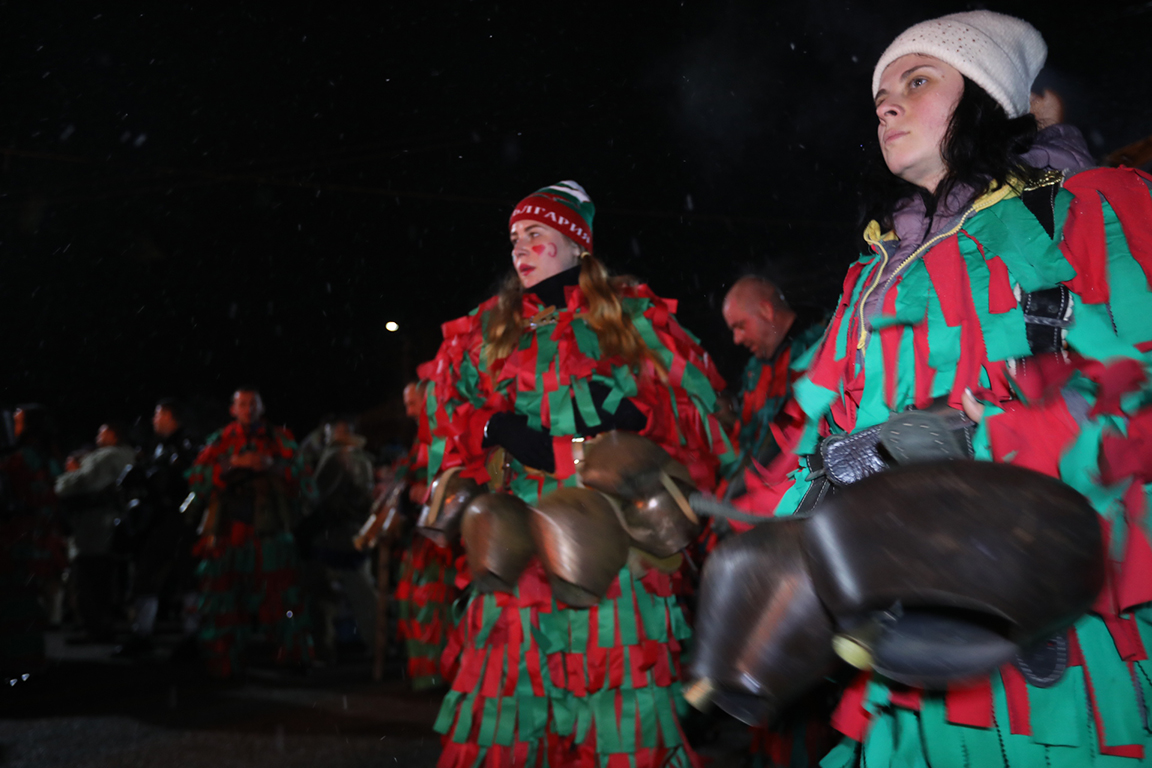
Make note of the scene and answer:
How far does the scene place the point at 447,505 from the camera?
108 inches

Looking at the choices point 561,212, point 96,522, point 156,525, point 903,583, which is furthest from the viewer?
point 96,522

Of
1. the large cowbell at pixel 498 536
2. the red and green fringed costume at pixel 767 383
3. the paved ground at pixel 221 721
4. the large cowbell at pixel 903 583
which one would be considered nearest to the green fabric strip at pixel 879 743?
the large cowbell at pixel 903 583

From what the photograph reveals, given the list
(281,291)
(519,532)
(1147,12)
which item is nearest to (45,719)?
(519,532)

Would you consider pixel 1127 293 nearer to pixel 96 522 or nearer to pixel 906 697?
pixel 906 697

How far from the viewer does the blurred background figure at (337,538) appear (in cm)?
657

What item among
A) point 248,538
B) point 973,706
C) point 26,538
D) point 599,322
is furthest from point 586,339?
point 26,538

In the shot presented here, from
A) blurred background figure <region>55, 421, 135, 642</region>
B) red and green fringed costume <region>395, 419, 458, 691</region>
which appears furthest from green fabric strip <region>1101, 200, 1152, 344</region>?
blurred background figure <region>55, 421, 135, 642</region>

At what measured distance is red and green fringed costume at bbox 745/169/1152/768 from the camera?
3.56 ft

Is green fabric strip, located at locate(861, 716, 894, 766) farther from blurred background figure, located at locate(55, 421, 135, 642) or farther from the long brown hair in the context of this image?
blurred background figure, located at locate(55, 421, 135, 642)

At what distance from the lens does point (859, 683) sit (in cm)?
138

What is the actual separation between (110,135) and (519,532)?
805cm

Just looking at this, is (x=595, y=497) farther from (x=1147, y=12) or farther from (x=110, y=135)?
(x=110, y=135)

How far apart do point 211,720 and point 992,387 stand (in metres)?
4.86

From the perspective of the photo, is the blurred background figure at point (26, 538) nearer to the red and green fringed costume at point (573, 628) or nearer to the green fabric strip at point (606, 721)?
the red and green fringed costume at point (573, 628)
